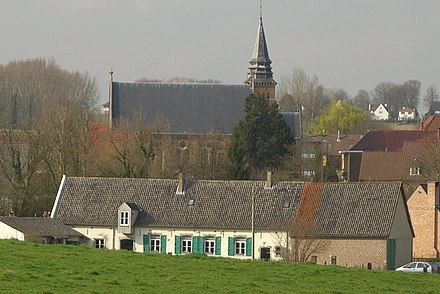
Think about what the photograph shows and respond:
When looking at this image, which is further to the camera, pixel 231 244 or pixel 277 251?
pixel 231 244

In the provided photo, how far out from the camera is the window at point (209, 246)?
49656mm

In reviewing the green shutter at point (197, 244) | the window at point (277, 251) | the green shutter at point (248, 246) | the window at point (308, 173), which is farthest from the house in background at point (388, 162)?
the green shutter at point (197, 244)

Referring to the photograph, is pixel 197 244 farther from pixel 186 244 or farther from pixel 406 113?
pixel 406 113

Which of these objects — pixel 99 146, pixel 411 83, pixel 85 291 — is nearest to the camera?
pixel 85 291

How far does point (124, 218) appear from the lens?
5062 cm

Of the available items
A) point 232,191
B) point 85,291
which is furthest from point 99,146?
point 85,291

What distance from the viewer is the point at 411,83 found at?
189 metres

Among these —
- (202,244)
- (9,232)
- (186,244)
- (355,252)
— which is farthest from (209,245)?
(9,232)

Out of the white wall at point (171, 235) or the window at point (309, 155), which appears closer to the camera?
the white wall at point (171, 235)

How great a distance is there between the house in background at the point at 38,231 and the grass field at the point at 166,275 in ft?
48.0

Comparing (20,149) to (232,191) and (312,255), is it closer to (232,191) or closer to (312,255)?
(232,191)

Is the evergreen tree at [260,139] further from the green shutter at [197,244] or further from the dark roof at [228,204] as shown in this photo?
the green shutter at [197,244]

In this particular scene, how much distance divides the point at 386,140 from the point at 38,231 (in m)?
53.3

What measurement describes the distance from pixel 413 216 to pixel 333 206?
800 centimetres
